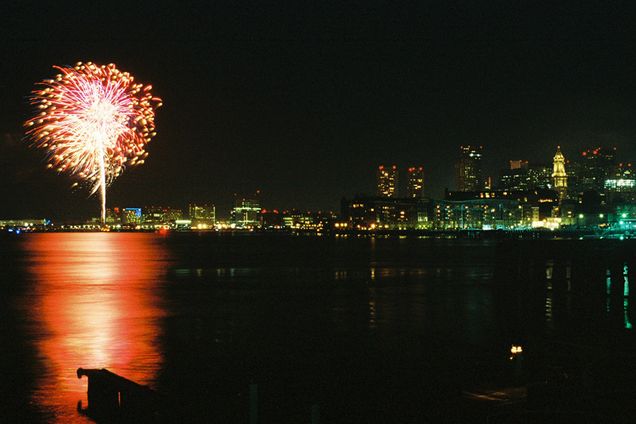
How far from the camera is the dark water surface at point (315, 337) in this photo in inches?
552

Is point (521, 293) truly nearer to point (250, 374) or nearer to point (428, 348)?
point (428, 348)

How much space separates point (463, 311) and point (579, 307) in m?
5.32

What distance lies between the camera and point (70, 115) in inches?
2099

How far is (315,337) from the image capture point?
22.9 metres

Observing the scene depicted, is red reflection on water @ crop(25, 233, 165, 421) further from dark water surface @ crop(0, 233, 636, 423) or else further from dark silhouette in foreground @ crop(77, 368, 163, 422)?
dark silhouette in foreground @ crop(77, 368, 163, 422)

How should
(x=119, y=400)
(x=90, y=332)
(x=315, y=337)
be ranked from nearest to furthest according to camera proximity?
(x=119, y=400) < (x=315, y=337) < (x=90, y=332)

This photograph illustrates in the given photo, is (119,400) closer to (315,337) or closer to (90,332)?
(315,337)

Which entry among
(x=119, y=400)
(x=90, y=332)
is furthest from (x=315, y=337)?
(x=119, y=400)

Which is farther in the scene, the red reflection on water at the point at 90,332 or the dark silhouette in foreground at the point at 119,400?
the red reflection on water at the point at 90,332

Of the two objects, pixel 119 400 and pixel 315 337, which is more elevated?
pixel 119 400

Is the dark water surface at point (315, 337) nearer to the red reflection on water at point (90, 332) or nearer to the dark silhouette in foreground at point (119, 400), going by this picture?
the red reflection on water at point (90, 332)

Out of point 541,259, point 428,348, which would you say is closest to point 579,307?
point 541,259

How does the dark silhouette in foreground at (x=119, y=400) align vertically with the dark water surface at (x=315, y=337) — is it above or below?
above

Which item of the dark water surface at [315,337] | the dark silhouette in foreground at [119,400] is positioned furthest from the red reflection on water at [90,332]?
the dark silhouette in foreground at [119,400]
